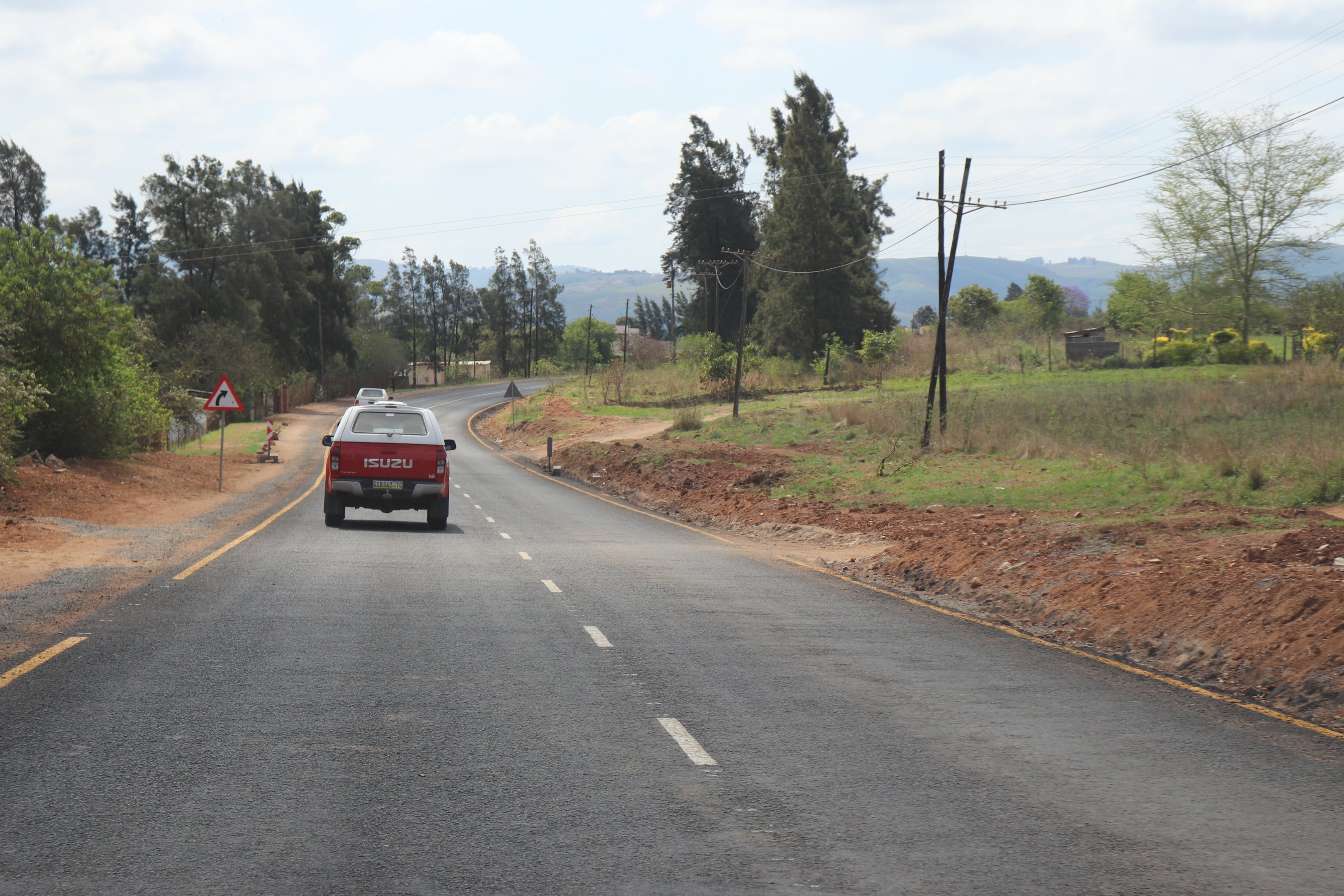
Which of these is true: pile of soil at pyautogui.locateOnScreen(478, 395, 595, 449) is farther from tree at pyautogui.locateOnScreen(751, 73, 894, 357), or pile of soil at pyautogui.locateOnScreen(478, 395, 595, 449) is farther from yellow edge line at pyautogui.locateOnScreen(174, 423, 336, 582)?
yellow edge line at pyautogui.locateOnScreen(174, 423, 336, 582)

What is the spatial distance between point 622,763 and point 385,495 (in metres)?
14.5

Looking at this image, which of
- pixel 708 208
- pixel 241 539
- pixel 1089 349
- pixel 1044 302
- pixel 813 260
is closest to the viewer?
pixel 241 539

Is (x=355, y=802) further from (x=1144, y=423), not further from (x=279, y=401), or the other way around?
(x=279, y=401)

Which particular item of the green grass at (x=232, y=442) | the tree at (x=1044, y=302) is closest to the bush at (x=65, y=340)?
the green grass at (x=232, y=442)

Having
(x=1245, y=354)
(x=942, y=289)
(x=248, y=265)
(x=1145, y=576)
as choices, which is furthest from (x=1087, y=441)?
(x=248, y=265)

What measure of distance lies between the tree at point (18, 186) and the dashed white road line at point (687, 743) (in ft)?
298

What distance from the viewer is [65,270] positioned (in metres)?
27.3

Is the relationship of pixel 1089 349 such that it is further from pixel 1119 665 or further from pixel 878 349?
pixel 1119 665

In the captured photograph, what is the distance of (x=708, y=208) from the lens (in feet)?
326

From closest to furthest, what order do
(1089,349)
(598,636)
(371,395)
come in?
1. (598,636)
2. (371,395)
3. (1089,349)

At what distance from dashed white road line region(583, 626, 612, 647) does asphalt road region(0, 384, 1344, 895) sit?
0.05 m

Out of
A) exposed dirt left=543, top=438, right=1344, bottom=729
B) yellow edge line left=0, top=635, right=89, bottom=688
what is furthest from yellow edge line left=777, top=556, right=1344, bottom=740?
yellow edge line left=0, top=635, right=89, bottom=688

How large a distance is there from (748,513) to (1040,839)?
20.1 metres

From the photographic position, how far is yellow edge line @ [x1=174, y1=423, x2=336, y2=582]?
44.8 ft
